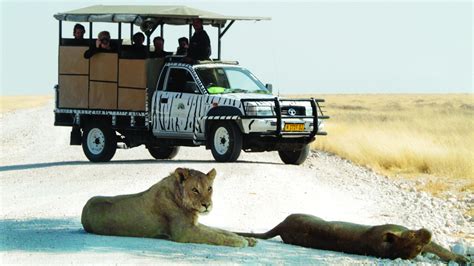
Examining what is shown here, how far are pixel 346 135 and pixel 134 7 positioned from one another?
39.3ft

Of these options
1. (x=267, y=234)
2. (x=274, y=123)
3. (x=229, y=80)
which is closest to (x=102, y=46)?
(x=229, y=80)

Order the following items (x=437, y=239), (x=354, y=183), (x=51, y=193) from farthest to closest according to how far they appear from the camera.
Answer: (x=354, y=183) → (x=51, y=193) → (x=437, y=239)

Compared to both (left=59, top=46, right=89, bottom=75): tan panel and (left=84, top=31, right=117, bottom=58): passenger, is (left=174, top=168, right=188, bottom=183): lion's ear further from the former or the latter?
(left=59, top=46, right=89, bottom=75): tan panel

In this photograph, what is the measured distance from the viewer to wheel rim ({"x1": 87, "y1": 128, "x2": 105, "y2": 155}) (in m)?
25.9

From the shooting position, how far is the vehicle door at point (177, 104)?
24656 millimetres

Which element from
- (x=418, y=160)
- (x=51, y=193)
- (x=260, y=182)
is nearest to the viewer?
(x=51, y=193)

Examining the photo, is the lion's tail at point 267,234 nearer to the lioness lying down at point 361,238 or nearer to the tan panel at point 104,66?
the lioness lying down at point 361,238

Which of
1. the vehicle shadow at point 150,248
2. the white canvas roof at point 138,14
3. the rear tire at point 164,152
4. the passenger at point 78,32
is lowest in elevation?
the rear tire at point 164,152

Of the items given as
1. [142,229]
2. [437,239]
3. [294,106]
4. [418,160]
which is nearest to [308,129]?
[294,106]

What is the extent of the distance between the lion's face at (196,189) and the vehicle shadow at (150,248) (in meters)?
0.37

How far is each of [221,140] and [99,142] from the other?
117 inches

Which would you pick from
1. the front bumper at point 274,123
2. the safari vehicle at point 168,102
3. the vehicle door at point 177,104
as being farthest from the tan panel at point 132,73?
the front bumper at point 274,123

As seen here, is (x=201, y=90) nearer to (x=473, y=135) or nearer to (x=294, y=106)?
(x=294, y=106)

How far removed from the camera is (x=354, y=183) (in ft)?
76.8
